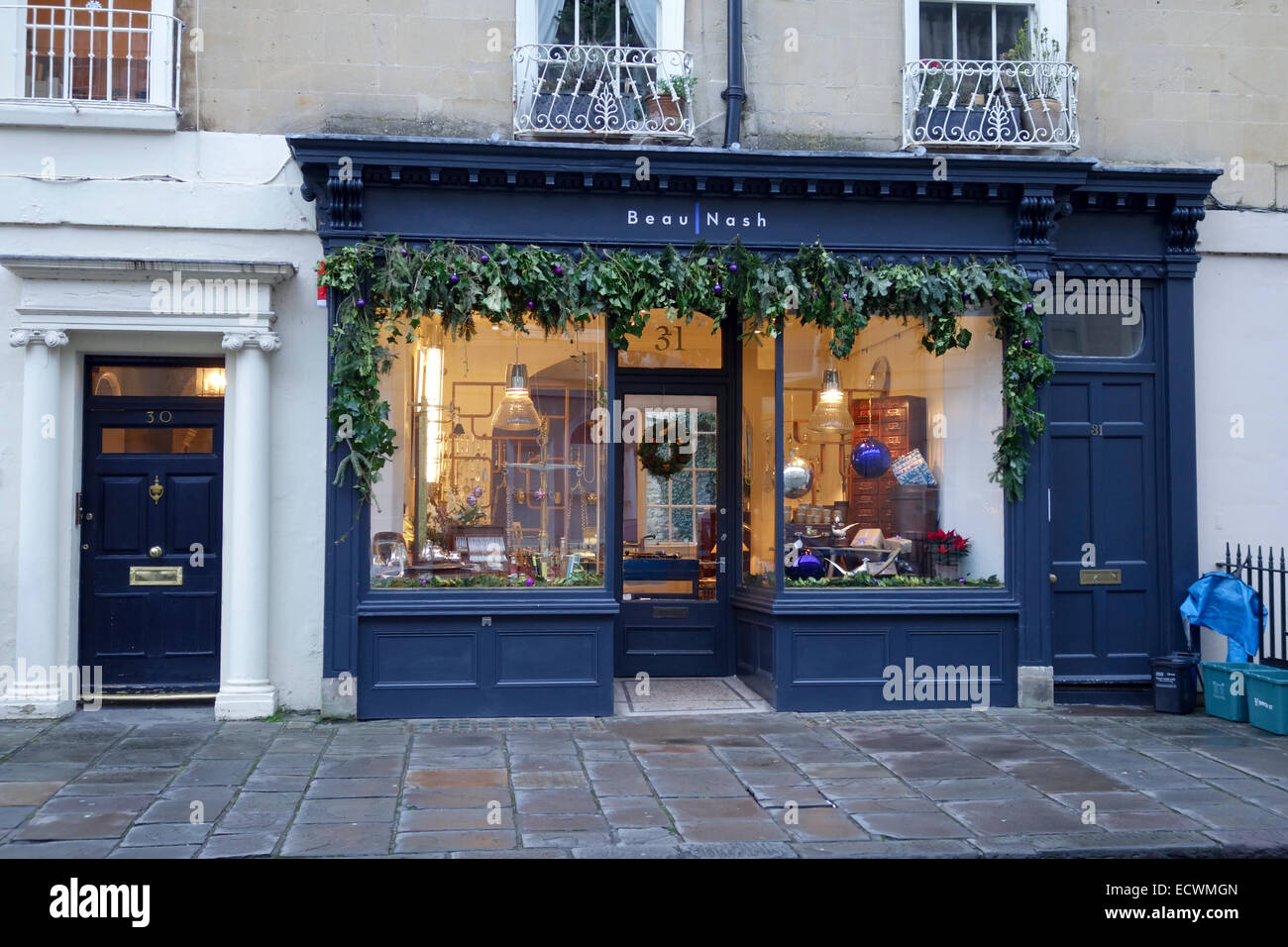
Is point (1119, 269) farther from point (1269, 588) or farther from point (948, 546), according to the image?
point (1269, 588)

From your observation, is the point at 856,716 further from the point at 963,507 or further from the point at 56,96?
the point at 56,96

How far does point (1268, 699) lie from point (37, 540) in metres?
9.70

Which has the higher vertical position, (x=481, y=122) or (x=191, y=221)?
(x=481, y=122)

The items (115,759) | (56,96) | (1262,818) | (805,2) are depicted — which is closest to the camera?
(1262,818)

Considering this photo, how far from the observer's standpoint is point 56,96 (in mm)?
9062

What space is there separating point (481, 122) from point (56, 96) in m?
3.41

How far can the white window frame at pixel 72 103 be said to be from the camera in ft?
29.2

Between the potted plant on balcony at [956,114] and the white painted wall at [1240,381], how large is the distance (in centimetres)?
210

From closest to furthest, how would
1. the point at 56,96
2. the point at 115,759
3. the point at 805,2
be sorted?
the point at 115,759, the point at 56,96, the point at 805,2

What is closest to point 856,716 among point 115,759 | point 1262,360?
point 1262,360

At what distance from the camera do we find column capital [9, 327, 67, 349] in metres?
8.73

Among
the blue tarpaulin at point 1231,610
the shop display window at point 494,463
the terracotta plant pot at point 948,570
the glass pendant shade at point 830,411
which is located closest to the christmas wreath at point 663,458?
the shop display window at point 494,463
